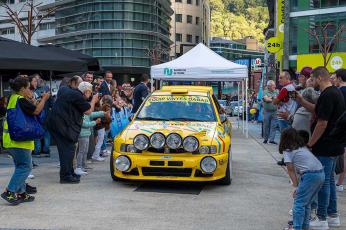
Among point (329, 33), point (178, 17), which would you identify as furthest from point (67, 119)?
point (178, 17)

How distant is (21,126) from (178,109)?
10.4 ft

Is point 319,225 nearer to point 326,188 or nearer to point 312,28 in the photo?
point 326,188

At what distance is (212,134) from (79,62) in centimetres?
498

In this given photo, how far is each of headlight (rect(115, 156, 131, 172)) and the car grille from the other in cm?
25

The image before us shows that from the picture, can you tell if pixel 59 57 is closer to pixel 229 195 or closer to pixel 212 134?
pixel 212 134

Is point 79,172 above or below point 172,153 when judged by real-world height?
below

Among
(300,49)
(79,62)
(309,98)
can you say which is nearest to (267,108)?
(79,62)

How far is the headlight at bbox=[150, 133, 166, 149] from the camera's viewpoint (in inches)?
315

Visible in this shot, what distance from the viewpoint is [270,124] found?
15.9 m

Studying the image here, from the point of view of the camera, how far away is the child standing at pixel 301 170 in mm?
5477

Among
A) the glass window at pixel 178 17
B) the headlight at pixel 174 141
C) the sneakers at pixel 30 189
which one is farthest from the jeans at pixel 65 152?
the glass window at pixel 178 17

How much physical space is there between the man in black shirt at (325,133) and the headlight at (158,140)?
2675 mm

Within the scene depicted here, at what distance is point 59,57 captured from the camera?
11.9m

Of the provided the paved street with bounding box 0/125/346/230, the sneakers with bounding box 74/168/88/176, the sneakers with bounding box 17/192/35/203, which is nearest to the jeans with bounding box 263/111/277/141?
the paved street with bounding box 0/125/346/230
